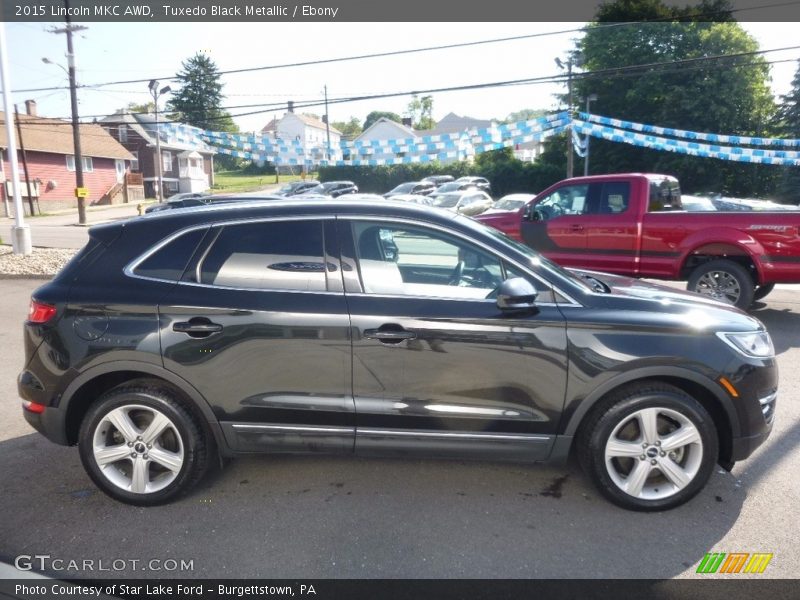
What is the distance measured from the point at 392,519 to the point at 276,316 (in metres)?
1.31

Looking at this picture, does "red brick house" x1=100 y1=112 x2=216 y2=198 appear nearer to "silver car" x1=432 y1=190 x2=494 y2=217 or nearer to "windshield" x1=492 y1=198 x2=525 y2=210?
"silver car" x1=432 y1=190 x2=494 y2=217

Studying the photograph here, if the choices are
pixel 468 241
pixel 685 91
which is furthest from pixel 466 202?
pixel 468 241

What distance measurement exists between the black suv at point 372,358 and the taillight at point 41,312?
1 cm

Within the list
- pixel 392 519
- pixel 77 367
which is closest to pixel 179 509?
pixel 77 367

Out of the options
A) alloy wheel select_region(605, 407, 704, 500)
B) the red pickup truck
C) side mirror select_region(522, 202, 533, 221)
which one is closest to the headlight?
alloy wheel select_region(605, 407, 704, 500)

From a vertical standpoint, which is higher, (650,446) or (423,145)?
(423,145)

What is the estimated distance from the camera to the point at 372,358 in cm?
323

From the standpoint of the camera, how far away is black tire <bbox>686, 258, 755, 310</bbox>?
7684mm

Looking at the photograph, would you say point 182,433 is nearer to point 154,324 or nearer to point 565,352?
point 154,324

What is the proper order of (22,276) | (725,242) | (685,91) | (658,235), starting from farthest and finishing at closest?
(685,91)
(22,276)
(658,235)
(725,242)

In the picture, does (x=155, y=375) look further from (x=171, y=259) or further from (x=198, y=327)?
(x=171, y=259)

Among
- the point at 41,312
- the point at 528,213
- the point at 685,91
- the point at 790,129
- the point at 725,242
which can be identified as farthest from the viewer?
the point at 685,91

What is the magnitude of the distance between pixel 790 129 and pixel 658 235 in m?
28.3

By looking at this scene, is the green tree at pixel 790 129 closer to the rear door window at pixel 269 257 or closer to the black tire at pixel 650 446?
the black tire at pixel 650 446
